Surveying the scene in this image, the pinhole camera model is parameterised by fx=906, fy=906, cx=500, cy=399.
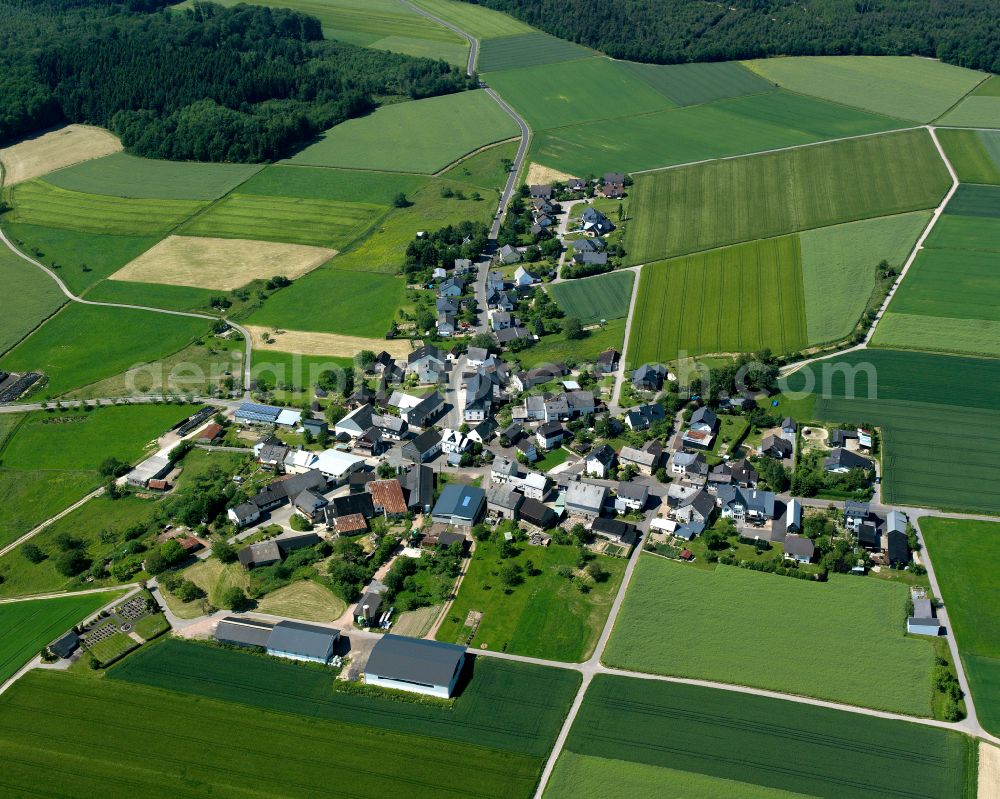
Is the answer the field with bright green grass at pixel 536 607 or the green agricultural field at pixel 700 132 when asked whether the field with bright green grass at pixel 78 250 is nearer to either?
the green agricultural field at pixel 700 132

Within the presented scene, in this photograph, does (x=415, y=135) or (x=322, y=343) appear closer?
(x=322, y=343)

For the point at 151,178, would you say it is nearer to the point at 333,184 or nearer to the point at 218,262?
the point at 333,184

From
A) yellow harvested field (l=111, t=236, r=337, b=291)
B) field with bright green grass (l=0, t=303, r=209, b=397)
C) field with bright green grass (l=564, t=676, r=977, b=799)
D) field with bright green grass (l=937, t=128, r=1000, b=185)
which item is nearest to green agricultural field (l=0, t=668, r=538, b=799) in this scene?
field with bright green grass (l=564, t=676, r=977, b=799)

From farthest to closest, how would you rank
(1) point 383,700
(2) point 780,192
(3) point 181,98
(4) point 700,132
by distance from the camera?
1. (3) point 181,98
2. (4) point 700,132
3. (2) point 780,192
4. (1) point 383,700

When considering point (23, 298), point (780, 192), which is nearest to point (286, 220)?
point (23, 298)

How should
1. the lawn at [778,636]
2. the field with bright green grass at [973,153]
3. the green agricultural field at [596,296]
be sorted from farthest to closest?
the field with bright green grass at [973,153]
the green agricultural field at [596,296]
the lawn at [778,636]

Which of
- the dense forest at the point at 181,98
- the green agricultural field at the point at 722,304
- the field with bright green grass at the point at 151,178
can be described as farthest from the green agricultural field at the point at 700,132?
the field with bright green grass at the point at 151,178
